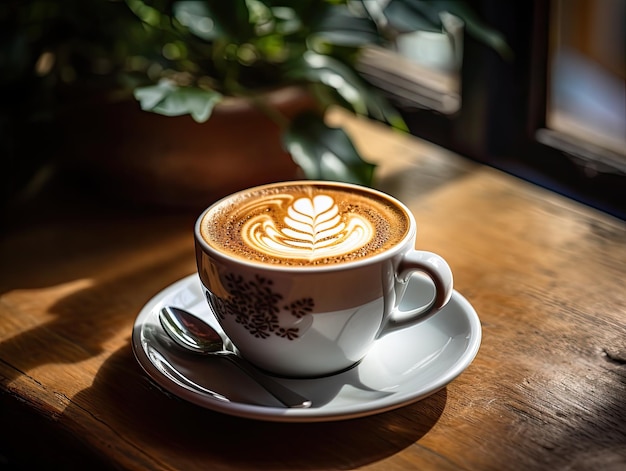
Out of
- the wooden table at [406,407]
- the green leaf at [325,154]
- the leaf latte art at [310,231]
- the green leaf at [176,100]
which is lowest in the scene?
the wooden table at [406,407]

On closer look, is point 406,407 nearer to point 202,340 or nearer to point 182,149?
point 202,340

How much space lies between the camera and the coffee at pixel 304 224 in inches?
25.3

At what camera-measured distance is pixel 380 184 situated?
1.10 meters

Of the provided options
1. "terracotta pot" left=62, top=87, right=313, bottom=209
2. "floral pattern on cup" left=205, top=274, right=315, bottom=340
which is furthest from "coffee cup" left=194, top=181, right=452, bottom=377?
"terracotta pot" left=62, top=87, right=313, bottom=209

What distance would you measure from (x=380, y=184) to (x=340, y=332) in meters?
0.49

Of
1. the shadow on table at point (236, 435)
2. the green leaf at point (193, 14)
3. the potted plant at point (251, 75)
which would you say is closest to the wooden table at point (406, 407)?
the shadow on table at point (236, 435)

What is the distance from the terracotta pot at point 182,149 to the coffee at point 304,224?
0.85ft

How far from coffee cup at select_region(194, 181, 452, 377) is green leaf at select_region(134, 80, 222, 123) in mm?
185

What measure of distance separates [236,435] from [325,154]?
1.33ft

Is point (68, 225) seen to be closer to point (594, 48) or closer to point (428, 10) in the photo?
point (428, 10)

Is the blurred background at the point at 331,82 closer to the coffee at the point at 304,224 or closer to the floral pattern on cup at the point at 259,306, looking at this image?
the coffee at the point at 304,224

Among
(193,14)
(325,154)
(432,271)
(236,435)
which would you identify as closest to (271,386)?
(236,435)

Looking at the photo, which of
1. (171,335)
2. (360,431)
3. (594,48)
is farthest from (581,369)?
(594,48)

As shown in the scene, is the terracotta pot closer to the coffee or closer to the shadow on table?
the coffee
